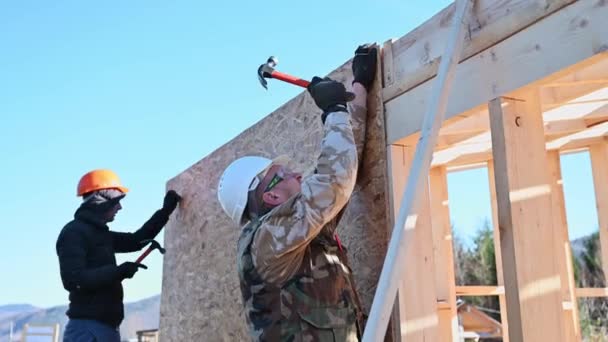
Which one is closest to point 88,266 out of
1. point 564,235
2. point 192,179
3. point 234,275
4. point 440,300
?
point 234,275

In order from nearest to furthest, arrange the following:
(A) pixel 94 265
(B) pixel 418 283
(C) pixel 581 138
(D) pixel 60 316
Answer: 1. (B) pixel 418 283
2. (A) pixel 94 265
3. (C) pixel 581 138
4. (D) pixel 60 316

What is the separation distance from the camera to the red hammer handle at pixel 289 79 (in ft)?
9.39

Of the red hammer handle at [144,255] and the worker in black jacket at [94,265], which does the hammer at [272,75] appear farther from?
the red hammer handle at [144,255]

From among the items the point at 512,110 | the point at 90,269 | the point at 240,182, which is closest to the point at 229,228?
the point at 90,269

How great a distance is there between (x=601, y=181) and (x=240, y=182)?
3.07m

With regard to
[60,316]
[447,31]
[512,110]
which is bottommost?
[60,316]

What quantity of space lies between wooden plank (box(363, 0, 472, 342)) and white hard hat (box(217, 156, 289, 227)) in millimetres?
1082

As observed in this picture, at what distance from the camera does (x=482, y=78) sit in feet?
7.89

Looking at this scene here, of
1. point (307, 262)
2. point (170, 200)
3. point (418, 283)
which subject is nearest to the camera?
point (307, 262)

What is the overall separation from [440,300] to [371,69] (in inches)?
80.9

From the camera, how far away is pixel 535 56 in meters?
2.17

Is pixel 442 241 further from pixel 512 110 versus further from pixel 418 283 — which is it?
pixel 512 110

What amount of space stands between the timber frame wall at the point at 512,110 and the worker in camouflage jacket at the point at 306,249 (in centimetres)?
45

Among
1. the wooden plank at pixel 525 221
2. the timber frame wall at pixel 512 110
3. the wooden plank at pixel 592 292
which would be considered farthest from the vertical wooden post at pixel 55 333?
the wooden plank at pixel 525 221
